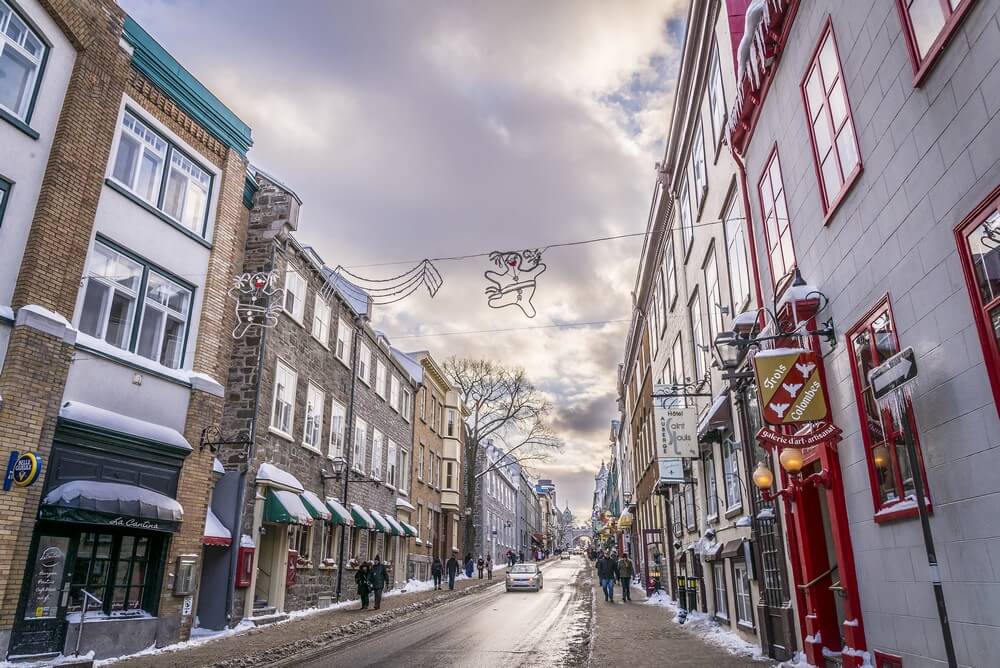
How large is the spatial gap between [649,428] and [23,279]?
23.9 m

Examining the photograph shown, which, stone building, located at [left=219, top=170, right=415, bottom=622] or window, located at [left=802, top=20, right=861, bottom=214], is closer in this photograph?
window, located at [left=802, top=20, right=861, bottom=214]

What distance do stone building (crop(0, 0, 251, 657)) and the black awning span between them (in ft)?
0.10

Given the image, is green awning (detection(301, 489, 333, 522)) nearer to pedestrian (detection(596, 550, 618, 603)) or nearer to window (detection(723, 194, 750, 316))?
pedestrian (detection(596, 550, 618, 603))

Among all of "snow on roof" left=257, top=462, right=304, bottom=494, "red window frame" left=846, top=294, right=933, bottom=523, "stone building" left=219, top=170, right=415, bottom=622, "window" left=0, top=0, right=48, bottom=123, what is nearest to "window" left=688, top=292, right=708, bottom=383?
"red window frame" left=846, top=294, right=933, bottom=523

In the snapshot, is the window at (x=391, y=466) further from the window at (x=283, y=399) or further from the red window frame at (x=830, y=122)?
the red window frame at (x=830, y=122)

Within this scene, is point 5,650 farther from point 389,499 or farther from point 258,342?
point 389,499

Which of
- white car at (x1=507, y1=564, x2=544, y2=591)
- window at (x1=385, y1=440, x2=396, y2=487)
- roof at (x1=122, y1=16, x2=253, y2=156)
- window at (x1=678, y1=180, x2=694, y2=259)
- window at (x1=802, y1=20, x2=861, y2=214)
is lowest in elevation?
white car at (x1=507, y1=564, x2=544, y2=591)

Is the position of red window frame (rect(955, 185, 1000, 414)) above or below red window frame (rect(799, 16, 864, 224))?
below

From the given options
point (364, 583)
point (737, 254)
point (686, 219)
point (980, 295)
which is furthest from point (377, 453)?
point (980, 295)

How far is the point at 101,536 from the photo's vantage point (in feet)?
38.9

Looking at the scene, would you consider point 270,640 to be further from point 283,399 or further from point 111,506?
point 283,399

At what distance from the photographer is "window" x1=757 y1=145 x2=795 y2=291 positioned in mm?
10109

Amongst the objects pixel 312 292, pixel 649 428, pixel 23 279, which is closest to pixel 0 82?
pixel 23 279

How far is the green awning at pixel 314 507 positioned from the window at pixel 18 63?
11762mm
